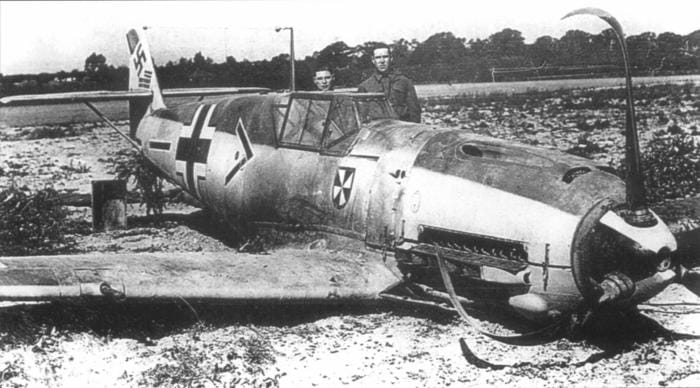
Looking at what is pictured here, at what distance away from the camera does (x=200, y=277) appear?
218 inches

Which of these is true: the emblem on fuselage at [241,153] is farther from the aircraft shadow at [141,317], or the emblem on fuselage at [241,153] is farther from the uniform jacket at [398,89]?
the aircraft shadow at [141,317]

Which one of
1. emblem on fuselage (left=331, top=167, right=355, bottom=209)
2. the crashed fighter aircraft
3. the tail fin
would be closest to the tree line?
the crashed fighter aircraft

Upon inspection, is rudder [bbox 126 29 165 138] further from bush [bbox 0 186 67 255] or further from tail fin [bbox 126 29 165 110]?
bush [bbox 0 186 67 255]

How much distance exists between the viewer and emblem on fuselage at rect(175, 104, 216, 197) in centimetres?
837

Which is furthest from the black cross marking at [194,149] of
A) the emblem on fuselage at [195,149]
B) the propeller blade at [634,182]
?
the propeller blade at [634,182]

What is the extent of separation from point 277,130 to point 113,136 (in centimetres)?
2243

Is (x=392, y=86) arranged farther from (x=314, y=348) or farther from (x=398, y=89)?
(x=314, y=348)

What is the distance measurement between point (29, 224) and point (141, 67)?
3.85 m

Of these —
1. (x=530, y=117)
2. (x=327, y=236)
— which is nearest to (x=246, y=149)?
(x=327, y=236)

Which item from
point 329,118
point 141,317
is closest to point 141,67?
point 329,118

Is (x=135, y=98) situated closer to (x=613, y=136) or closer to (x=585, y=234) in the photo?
(x=585, y=234)

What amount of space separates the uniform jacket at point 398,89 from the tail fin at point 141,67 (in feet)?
11.6

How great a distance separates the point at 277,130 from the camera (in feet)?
23.8

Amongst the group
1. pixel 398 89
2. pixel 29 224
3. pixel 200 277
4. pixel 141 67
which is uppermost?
pixel 141 67
